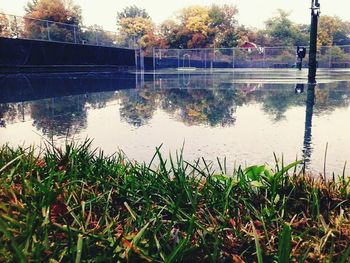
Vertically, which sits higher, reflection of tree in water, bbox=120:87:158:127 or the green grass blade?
the green grass blade

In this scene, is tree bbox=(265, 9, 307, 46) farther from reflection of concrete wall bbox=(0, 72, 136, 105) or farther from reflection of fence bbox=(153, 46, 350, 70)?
A: reflection of concrete wall bbox=(0, 72, 136, 105)

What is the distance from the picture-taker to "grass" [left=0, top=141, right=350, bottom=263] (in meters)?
1.34

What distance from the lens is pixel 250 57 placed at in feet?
141

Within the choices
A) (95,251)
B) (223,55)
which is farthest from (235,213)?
(223,55)

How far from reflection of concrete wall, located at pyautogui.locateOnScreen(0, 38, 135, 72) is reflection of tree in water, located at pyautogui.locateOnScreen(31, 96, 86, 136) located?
1079 cm

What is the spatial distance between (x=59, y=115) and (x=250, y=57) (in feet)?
132

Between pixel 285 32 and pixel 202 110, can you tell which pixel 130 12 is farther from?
pixel 202 110

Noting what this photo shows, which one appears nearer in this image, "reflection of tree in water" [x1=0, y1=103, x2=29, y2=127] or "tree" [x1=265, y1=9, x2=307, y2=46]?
"reflection of tree in water" [x1=0, y1=103, x2=29, y2=127]

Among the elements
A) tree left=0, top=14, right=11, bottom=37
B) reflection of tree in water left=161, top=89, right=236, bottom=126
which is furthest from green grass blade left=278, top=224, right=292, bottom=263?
tree left=0, top=14, right=11, bottom=37

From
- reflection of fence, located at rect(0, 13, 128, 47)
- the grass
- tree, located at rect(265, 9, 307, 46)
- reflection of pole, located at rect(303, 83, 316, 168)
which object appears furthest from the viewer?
tree, located at rect(265, 9, 307, 46)

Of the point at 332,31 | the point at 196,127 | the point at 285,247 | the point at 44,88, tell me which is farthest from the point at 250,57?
the point at 332,31

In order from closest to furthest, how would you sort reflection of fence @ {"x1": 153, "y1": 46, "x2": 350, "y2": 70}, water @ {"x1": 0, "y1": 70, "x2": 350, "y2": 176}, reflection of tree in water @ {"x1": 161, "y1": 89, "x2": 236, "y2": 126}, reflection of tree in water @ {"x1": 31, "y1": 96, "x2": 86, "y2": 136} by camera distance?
water @ {"x1": 0, "y1": 70, "x2": 350, "y2": 176} → reflection of tree in water @ {"x1": 31, "y1": 96, "x2": 86, "y2": 136} → reflection of tree in water @ {"x1": 161, "y1": 89, "x2": 236, "y2": 126} → reflection of fence @ {"x1": 153, "y1": 46, "x2": 350, "y2": 70}

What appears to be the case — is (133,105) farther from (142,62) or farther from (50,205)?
(142,62)

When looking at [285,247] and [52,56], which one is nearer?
[285,247]
